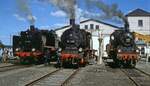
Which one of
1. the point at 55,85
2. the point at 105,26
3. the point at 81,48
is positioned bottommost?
the point at 55,85

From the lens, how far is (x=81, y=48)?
32.9m

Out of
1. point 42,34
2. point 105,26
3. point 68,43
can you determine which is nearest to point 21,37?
point 42,34

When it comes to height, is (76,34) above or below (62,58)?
above

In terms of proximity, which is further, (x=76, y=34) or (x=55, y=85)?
(x=76, y=34)

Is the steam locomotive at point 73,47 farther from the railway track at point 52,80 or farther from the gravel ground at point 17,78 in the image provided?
the railway track at point 52,80

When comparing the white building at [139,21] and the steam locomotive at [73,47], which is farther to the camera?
the white building at [139,21]

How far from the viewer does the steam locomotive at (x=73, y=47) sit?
32.0 metres

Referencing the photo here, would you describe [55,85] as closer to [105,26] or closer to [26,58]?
[26,58]

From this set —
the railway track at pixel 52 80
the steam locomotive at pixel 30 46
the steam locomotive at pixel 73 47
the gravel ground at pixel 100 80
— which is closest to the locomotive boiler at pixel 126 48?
the steam locomotive at pixel 73 47

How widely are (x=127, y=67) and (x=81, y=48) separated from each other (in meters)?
6.22

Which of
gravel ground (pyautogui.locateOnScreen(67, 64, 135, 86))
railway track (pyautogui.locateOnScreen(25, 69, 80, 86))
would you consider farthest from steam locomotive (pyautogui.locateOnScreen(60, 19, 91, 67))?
railway track (pyautogui.locateOnScreen(25, 69, 80, 86))

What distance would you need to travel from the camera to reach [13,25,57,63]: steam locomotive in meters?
37.3

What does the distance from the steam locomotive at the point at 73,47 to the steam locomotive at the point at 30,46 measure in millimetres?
4666

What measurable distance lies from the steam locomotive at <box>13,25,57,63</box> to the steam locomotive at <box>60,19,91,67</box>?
15.3ft
